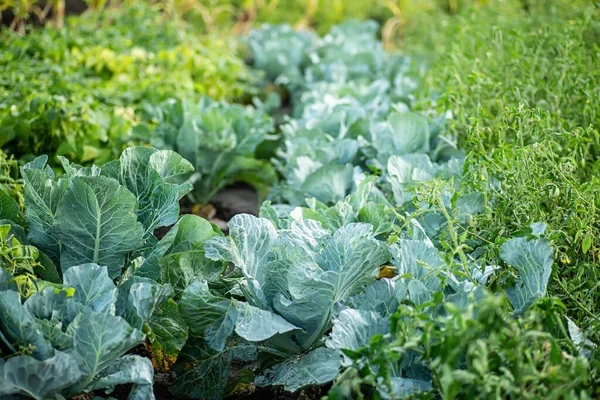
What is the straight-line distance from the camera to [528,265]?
1993 millimetres

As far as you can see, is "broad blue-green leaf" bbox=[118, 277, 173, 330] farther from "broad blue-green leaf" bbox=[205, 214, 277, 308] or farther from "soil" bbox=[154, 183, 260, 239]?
"soil" bbox=[154, 183, 260, 239]

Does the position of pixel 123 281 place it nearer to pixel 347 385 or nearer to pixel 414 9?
pixel 347 385

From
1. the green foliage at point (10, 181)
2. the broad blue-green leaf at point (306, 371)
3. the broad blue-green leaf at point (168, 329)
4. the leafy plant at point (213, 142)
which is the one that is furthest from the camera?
the leafy plant at point (213, 142)

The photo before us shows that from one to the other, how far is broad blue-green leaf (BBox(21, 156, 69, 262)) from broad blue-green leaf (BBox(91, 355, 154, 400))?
1.99 ft

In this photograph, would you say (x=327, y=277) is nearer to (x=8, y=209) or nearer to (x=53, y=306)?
(x=53, y=306)

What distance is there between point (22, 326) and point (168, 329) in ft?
1.75

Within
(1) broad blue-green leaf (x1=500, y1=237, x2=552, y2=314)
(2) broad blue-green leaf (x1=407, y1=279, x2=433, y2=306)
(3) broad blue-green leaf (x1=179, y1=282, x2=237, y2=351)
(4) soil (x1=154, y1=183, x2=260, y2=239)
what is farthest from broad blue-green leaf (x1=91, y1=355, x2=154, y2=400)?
(4) soil (x1=154, y1=183, x2=260, y2=239)

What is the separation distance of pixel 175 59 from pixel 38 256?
11.7 feet

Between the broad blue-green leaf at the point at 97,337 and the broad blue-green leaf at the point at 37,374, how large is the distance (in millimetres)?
43

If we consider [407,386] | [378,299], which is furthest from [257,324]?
[407,386]

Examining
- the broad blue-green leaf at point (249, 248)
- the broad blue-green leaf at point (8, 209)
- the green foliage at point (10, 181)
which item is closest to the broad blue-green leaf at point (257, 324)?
the broad blue-green leaf at point (249, 248)

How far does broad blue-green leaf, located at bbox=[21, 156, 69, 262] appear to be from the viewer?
2197 mm

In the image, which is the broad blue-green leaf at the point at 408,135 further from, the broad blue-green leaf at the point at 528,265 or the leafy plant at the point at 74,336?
the leafy plant at the point at 74,336

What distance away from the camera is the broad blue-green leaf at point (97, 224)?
2117 mm
